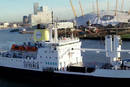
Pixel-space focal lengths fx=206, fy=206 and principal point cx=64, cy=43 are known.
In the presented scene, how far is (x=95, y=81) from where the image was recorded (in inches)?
576

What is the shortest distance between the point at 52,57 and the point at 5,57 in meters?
5.55

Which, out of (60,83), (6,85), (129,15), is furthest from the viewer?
(129,15)

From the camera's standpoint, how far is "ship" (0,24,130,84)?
47.6ft

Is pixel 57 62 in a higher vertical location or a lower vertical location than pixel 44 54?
lower

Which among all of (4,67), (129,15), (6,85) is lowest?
(6,85)

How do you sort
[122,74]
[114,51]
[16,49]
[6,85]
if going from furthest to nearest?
[16,49], [6,85], [114,51], [122,74]

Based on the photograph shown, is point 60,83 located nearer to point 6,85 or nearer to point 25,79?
point 25,79

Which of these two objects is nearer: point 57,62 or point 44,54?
point 57,62

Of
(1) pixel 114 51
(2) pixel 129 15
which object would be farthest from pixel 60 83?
(2) pixel 129 15

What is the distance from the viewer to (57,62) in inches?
618

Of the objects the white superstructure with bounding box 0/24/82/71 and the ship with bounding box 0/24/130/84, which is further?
the white superstructure with bounding box 0/24/82/71

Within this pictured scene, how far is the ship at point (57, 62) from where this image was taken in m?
14.5

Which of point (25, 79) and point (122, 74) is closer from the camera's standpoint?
point (122, 74)

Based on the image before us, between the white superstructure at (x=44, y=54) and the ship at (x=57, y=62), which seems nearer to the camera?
the ship at (x=57, y=62)
